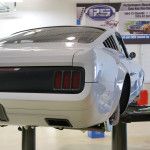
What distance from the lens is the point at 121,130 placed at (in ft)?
12.4

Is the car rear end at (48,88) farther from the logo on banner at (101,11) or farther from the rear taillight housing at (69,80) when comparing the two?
the logo on banner at (101,11)

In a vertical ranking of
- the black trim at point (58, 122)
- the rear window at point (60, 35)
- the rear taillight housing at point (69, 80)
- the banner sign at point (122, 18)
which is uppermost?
the banner sign at point (122, 18)

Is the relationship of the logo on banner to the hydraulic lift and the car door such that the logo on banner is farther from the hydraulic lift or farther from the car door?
the hydraulic lift

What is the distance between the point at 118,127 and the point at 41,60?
1965mm

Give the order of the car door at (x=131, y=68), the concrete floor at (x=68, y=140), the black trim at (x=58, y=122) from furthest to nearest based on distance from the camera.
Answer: the concrete floor at (x=68, y=140), the car door at (x=131, y=68), the black trim at (x=58, y=122)

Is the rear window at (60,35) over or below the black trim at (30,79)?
over

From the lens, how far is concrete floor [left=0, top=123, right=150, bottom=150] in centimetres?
522

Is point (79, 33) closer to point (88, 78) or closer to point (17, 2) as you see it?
point (88, 78)

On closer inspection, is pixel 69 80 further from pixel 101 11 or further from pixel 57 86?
pixel 101 11

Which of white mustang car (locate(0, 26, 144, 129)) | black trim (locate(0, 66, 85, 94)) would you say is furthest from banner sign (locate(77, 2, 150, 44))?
black trim (locate(0, 66, 85, 94))

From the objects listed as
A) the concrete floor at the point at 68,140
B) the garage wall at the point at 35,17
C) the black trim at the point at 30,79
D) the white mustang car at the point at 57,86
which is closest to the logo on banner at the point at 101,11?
the garage wall at the point at 35,17

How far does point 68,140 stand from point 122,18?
577 cm

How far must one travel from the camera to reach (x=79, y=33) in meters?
2.92

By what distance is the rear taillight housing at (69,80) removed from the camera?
2031 millimetres
